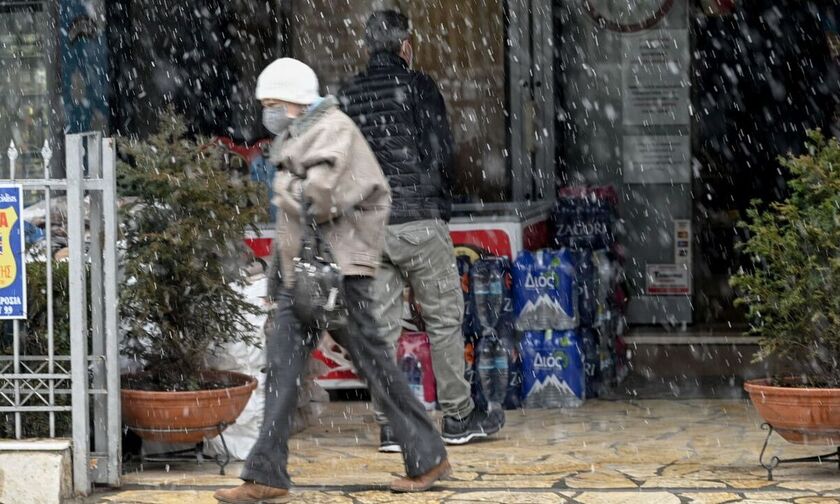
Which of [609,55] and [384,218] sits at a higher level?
[609,55]

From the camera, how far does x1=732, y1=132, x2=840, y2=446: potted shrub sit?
664 cm

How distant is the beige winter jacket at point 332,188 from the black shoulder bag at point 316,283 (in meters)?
0.07

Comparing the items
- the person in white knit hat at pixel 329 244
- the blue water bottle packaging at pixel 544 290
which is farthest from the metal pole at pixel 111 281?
the blue water bottle packaging at pixel 544 290

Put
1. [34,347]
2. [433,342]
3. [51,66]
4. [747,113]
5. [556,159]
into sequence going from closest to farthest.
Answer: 1. [34,347]
2. [433,342]
3. [51,66]
4. [556,159]
5. [747,113]

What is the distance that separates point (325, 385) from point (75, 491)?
2.83 m

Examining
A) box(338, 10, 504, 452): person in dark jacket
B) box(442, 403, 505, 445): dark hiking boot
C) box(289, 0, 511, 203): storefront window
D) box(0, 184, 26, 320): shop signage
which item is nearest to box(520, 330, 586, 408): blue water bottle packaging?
box(442, 403, 505, 445): dark hiking boot

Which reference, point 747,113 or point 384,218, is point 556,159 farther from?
point 384,218

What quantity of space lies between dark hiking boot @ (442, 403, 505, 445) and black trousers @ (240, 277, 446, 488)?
49.5 inches

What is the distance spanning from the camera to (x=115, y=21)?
10.7 m

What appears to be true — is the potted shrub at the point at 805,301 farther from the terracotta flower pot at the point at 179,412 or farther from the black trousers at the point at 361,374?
the terracotta flower pot at the point at 179,412

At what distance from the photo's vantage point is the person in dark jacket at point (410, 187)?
751 cm

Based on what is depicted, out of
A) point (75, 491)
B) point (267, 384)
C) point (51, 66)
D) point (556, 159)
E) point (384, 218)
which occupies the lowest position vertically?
point (75, 491)

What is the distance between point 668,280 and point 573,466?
4.78 metres

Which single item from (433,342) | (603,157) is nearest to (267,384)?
(433,342)
